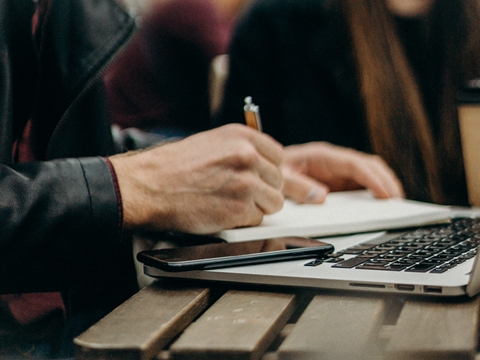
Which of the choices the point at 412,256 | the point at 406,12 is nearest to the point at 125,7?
the point at 412,256

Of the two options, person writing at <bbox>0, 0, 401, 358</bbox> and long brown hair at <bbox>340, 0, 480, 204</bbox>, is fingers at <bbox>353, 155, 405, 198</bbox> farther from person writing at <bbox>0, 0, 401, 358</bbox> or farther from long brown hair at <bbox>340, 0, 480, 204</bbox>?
long brown hair at <bbox>340, 0, 480, 204</bbox>

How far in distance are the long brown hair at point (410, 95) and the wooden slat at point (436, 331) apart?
0.92m

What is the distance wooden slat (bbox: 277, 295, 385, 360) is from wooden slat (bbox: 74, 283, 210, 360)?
8 centimetres

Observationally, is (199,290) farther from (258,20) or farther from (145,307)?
(258,20)

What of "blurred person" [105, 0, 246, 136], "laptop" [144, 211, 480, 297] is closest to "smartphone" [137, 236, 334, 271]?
"laptop" [144, 211, 480, 297]

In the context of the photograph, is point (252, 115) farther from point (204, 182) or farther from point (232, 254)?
point (232, 254)

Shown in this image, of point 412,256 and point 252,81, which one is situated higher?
point 252,81

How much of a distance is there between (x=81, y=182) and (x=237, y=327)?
296 millimetres

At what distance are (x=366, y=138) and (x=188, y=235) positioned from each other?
3.24ft

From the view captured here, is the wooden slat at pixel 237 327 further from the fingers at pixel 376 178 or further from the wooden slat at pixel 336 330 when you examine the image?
the fingers at pixel 376 178

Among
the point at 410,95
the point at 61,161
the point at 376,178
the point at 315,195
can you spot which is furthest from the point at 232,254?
the point at 410,95

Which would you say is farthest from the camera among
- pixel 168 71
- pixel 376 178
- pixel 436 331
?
pixel 168 71

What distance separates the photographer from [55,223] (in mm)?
574

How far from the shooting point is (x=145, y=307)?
437 mm
